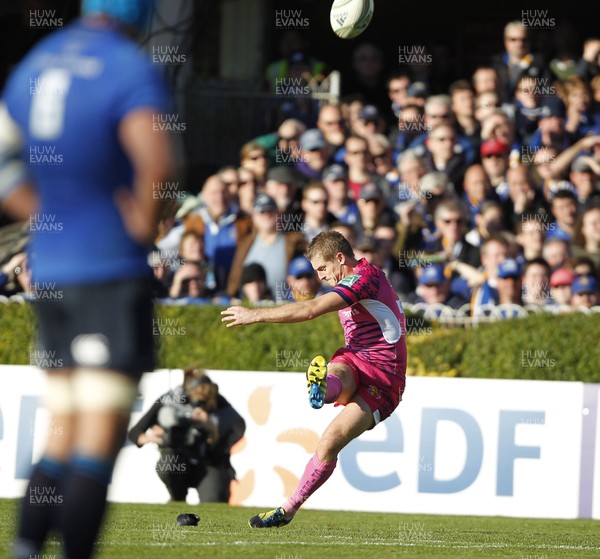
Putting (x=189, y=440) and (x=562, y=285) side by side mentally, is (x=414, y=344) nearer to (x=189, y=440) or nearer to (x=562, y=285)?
(x=562, y=285)

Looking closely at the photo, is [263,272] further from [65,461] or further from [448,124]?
[65,461]

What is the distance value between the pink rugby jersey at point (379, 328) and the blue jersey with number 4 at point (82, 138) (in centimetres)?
414

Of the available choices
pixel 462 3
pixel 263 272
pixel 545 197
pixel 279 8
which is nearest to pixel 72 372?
pixel 263 272

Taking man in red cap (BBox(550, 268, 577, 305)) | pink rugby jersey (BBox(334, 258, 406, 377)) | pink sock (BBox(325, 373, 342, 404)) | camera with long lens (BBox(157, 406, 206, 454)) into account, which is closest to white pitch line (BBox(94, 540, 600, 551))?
pink sock (BBox(325, 373, 342, 404))

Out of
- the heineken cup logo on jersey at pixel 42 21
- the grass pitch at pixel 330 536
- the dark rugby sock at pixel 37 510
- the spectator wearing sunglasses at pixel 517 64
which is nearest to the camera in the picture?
the dark rugby sock at pixel 37 510

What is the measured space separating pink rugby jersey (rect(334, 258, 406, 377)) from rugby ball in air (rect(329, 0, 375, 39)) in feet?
13.0

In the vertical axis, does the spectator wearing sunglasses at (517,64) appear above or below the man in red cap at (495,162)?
above

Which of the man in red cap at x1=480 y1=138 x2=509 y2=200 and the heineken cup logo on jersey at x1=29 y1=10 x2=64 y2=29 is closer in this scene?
the man in red cap at x1=480 y1=138 x2=509 y2=200

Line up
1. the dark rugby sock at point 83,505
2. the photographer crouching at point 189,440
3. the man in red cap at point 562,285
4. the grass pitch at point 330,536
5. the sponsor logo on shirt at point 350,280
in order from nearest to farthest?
the dark rugby sock at point 83,505, the grass pitch at point 330,536, the sponsor logo on shirt at point 350,280, the photographer crouching at point 189,440, the man in red cap at point 562,285

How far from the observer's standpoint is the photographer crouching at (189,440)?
35.5 ft

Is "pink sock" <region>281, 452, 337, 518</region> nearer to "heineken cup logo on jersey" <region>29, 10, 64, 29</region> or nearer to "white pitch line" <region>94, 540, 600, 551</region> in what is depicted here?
"white pitch line" <region>94, 540, 600, 551</region>

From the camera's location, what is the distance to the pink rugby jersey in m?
8.55

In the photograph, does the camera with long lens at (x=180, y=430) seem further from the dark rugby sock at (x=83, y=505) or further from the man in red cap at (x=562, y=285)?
the dark rugby sock at (x=83, y=505)

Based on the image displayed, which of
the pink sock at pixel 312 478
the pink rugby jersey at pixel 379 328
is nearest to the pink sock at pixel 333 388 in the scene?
the pink rugby jersey at pixel 379 328
